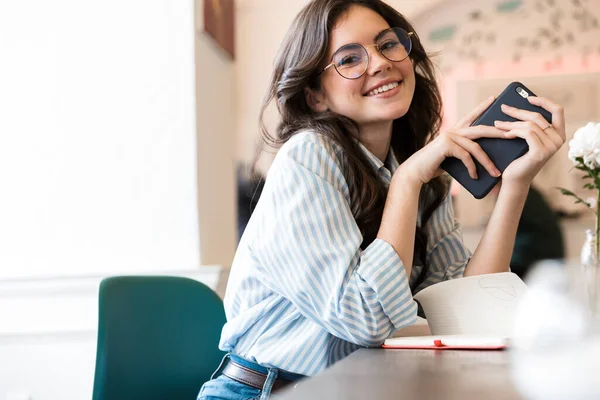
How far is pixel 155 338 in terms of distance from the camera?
157cm

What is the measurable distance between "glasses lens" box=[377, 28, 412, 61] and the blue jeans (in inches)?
24.8

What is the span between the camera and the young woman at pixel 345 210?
1.14 meters

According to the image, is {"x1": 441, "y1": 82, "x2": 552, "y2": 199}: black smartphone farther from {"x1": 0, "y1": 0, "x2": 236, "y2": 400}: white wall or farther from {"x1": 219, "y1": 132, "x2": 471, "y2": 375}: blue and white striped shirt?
{"x1": 0, "y1": 0, "x2": 236, "y2": 400}: white wall

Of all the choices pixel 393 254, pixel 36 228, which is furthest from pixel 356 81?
pixel 36 228

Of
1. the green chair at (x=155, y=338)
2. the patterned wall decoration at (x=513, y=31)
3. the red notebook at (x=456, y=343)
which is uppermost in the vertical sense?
the patterned wall decoration at (x=513, y=31)

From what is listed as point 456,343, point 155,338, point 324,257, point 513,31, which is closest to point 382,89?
point 324,257

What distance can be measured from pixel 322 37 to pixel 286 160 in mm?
297

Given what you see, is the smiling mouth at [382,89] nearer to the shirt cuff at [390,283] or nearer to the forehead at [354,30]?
the forehead at [354,30]

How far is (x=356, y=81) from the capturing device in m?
1.39

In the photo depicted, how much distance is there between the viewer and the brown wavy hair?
4.32ft

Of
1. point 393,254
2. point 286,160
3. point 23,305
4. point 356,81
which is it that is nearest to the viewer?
point 393,254

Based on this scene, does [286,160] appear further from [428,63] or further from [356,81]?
[428,63]

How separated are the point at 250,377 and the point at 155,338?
0.38 meters

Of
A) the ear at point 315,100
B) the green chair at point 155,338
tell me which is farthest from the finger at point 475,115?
the green chair at point 155,338
